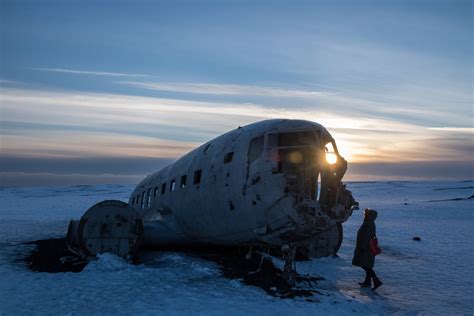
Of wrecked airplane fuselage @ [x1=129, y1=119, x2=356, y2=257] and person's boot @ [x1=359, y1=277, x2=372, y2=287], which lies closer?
wrecked airplane fuselage @ [x1=129, y1=119, x2=356, y2=257]

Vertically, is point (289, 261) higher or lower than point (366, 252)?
lower

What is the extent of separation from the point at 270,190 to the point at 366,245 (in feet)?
13.2

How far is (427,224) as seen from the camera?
98.5ft

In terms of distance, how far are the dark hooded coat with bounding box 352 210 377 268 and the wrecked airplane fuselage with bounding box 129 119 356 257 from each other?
129 centimetres

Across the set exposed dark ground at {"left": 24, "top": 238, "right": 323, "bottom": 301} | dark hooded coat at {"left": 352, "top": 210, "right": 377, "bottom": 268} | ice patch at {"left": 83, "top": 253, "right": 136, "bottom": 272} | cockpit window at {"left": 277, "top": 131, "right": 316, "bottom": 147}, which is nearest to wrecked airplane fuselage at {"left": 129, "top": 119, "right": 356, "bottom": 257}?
cockpit window at {"left": 277, "top": 131, "right": 316, "bottom": 147}

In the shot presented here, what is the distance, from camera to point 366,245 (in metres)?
12.5

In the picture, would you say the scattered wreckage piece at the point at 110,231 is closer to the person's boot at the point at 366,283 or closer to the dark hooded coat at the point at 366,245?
the dark hooded coat at the point at 366,245

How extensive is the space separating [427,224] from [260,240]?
22.9 meters

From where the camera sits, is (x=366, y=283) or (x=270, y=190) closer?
(x=270, y=190)

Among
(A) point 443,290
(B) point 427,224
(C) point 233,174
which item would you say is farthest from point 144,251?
(B) point 427,224

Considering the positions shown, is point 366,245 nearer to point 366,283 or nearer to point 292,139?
point 366,283

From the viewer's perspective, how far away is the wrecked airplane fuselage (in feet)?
35.1

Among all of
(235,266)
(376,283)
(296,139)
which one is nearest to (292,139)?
(296,139)

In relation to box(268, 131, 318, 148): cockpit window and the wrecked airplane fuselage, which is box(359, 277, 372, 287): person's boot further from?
box(268, 131, 318, 148): cockpit window
